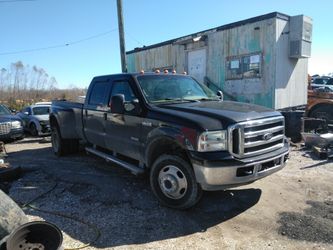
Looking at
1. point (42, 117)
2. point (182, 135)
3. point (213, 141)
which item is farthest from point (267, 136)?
point (42, 117)

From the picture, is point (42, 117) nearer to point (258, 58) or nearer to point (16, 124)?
point (16, 124)

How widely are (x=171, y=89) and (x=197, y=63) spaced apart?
8.75m

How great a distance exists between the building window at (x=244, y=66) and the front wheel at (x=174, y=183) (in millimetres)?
8196

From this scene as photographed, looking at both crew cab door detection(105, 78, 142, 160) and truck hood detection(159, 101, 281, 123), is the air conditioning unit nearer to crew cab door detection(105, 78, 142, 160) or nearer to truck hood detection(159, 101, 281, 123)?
truck hood detection(159, 101, 281, 123)

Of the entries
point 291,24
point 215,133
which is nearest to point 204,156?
point 215,133

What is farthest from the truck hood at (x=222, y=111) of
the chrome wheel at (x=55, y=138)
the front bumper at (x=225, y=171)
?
the chrome wheel at (x=55, y=138)

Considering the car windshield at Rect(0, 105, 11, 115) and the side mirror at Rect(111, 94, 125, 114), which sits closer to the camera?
the side mirror at Rect(111, 94, 125, 114)

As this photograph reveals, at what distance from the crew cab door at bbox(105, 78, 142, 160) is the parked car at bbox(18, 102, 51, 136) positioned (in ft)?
24.8

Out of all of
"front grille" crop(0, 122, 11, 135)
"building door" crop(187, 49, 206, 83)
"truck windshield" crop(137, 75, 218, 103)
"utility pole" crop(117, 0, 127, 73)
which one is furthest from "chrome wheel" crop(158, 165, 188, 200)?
"utility pole" crop(117, 0, 127, 73)

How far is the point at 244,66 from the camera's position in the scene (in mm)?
12008

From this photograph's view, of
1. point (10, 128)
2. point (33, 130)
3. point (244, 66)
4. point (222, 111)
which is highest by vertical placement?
point (244, 66)

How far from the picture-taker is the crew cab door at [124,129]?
509 cm

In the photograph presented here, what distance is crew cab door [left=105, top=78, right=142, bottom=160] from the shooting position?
509 cm

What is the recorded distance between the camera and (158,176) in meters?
4.61
